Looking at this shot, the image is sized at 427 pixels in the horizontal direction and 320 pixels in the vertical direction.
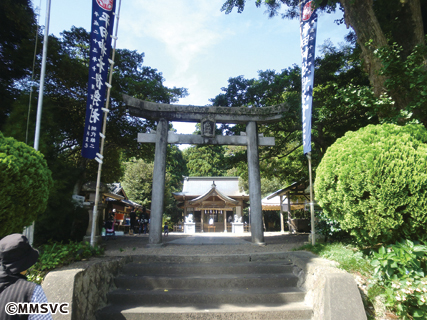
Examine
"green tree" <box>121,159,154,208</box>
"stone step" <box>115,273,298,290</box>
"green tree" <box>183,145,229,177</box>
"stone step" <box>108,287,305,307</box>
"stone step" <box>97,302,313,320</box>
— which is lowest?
"stone step" <box>97,302,313,320</box>

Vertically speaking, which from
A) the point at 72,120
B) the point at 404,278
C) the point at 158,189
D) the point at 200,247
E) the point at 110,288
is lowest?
the point at 110,288

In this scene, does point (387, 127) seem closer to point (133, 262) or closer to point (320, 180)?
point (320, 180)

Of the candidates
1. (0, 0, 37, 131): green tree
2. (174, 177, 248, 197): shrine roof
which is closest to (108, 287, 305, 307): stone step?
(0, 0, 37, 131): green tree

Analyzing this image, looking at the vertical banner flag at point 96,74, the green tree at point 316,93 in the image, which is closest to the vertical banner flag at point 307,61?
the green tree at point 316,93

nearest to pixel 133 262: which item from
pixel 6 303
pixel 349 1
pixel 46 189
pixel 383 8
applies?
pixel 46 189

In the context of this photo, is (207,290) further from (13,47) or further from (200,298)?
(13,47)

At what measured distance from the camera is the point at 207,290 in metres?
4.10

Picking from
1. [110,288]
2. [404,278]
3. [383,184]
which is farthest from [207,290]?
[383,184]

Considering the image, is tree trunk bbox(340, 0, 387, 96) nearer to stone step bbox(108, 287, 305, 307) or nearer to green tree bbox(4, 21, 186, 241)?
stone step bbox(108, 287, 305, 307)

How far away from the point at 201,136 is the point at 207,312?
5.95 meters

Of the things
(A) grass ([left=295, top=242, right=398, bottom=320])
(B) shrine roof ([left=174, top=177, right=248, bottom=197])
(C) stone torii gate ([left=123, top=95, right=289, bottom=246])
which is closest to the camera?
(A) grass ([left=295, top=242, right=398, bottom=320])

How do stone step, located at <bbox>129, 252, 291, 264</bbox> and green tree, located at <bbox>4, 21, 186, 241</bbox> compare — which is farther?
green tree, located at <bbox>4, 21, 186, 241</bbox>

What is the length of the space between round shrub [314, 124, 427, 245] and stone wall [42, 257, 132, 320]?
151 inches

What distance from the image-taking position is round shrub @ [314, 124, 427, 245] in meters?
3.52
